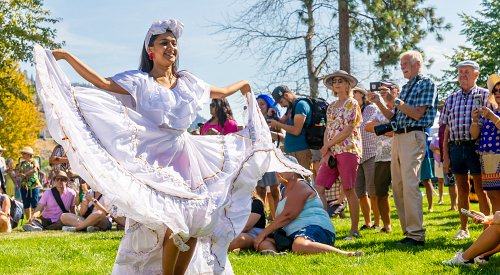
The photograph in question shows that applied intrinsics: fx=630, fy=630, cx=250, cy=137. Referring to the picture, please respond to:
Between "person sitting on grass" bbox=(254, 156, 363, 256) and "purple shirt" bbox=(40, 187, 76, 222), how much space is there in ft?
20.4

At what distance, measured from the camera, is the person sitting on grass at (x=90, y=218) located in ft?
36.1

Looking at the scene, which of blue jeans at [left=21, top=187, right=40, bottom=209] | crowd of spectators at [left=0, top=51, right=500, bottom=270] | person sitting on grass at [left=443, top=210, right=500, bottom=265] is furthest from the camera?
blue jeans at [left=21, top=187, right=40, bottom=209]

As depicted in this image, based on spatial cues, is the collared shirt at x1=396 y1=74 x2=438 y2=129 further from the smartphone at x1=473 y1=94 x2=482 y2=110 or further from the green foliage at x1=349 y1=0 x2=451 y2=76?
the green foliage at x1=349 y1=0 x2=451 y2=76

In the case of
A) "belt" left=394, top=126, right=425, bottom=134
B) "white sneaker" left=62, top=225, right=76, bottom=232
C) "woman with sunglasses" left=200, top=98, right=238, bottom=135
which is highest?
"woman with sunglasses" left=200, top=98, right=238, bottom=135

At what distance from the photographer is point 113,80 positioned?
416 centimetres

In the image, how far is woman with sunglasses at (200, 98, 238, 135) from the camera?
8727 millimetres

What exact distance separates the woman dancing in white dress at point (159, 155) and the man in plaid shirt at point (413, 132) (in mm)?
2304

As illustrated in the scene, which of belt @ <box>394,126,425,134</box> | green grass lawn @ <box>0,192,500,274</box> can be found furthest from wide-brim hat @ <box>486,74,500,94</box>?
green grass lawn @ <box>0,192,500,274</box>

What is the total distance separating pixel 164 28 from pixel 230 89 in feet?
2.24

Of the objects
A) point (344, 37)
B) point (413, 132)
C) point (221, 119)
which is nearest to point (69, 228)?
point (221, 119)

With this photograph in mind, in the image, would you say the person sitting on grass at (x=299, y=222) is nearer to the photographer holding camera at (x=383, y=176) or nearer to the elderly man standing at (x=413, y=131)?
the elderly man standing at (x=413, y=131)

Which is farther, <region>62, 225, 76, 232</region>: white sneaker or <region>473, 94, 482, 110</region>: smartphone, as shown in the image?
<region>62, 225, 76, 232</region>: white sneaker

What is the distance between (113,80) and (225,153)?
3.11ft

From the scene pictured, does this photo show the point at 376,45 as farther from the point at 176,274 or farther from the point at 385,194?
the point at 176,274
